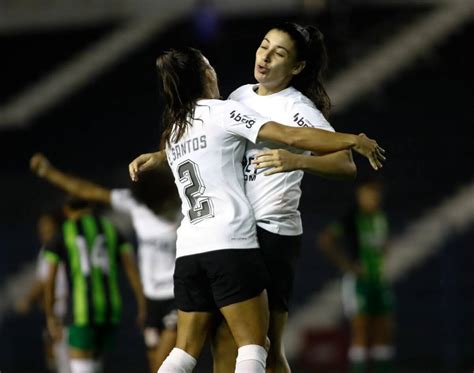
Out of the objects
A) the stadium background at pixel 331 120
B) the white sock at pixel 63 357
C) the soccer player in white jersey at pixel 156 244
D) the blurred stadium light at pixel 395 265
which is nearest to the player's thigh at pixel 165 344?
the soccer player in white jersey at pixel 156 244

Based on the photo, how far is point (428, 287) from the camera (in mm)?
13445

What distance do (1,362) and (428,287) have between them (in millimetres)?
5229

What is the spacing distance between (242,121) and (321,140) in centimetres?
36

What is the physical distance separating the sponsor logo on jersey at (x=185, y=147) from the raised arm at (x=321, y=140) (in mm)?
280

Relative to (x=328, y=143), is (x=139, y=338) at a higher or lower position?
lower

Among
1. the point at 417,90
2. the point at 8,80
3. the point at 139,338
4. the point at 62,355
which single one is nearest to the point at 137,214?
the point at 62,355

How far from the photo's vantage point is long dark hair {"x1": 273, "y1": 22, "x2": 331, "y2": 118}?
208 inches

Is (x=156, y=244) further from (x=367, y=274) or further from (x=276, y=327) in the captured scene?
(x=367, y=274)

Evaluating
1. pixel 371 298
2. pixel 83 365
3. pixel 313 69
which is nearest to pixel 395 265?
pixel 371 298

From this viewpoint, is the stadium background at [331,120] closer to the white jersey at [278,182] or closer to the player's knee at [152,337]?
the player's knee at [152,337]

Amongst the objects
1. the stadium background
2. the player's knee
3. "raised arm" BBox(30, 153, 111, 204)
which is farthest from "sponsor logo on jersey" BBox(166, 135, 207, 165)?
the stadium background

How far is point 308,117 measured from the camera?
16.6ft

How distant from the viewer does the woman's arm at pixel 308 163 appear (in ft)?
15.6

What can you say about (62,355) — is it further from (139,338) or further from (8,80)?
(8,80)
